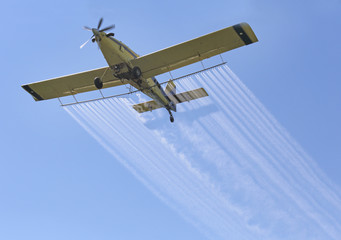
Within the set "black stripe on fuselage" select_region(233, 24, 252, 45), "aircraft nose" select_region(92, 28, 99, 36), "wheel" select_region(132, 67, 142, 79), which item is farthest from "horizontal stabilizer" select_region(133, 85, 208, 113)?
"aircraft nose" select_region(92, 28, 99, 36)

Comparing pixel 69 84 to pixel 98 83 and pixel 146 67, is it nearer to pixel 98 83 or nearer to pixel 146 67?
pixel 98 83

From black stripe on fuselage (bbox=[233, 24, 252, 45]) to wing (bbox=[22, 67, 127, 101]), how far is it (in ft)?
22.2

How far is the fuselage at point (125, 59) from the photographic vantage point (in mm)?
20562

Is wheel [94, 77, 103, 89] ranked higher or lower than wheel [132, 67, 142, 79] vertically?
lower

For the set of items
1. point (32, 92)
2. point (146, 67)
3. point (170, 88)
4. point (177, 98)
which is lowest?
point (32, 92)

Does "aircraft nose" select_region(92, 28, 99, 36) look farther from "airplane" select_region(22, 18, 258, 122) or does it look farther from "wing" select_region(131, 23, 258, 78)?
"wing" select_region(131, 23, 258, 78)

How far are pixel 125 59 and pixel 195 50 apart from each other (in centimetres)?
370

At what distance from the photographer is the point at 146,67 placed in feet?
75.2

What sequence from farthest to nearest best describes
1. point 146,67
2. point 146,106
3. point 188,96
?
point 146,106 → point 188,96 → point 146,67

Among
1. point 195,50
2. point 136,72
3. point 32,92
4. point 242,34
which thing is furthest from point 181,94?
point 32,92

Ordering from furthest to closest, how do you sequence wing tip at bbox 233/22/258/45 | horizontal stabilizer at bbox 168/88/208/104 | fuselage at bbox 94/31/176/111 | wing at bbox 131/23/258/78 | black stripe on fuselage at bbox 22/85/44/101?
black stripe on fuselage at bbox 22/85/44/101 < horizontal stabilizer at bbox 168/88/208/104 < wing at bbox 131/23/258/78 < wing tip at bbox 233/22/258/45 < fuselage at bbox 94/31/176/111

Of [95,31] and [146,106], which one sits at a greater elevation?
[146,106]

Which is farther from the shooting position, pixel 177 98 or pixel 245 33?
pixel 177 98

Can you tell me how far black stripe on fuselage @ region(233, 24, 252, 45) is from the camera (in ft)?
69.0
